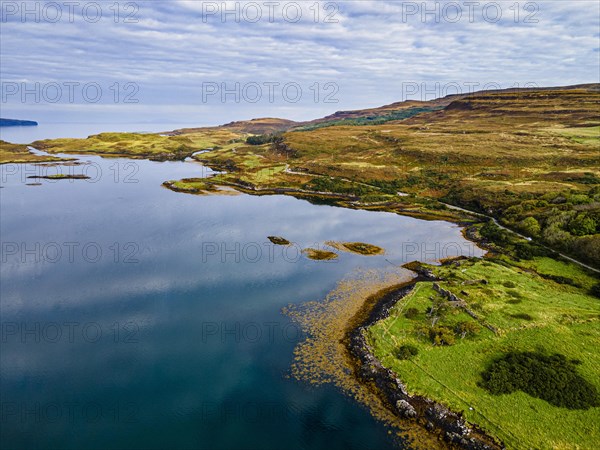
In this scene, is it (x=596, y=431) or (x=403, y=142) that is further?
(x=403, y=142)

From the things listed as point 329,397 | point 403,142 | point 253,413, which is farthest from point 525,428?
point 403,142

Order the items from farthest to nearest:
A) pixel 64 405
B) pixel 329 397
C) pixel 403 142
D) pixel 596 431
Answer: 1. pixel 403 142
2. pixel 329 397
3. pixel 64 405
4. pixel 596 431

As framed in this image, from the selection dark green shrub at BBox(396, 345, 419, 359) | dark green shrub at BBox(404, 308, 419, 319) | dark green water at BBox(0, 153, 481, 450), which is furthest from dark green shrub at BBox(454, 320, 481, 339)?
dark green water at BBox(0, 153, 481, 450)

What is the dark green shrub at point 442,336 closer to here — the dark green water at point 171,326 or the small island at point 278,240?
the dark green water at point 171,326

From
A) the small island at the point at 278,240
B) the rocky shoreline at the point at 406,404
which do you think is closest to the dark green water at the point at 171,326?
the small island at the point at 278,240

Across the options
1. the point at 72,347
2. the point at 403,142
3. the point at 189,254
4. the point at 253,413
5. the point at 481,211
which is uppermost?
the point at 403,142

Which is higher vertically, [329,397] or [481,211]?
[481,211]

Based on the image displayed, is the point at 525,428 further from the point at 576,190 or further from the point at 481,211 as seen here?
the point at 576,190
